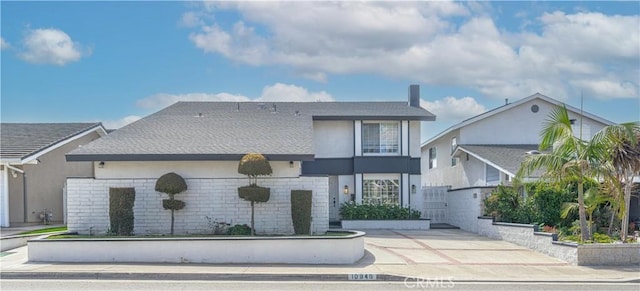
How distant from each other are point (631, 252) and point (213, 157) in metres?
11.8

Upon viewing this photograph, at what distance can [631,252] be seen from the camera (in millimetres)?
15000

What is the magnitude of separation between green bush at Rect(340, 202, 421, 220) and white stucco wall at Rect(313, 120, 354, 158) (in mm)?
2482

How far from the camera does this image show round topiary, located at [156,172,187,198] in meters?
17.3

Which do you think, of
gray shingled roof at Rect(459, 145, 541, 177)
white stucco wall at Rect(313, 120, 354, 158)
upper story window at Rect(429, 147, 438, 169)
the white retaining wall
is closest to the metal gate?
gray shingled roof at Rect(459, 145, 541, 177)

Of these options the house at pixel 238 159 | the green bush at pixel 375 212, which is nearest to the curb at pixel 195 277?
the house at pixel 238 159

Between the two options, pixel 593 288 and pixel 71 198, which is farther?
pixel 71 198

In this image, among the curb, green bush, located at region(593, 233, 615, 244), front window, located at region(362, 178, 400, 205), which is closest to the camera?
the curb

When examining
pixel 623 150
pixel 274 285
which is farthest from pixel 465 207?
pixel 274 285

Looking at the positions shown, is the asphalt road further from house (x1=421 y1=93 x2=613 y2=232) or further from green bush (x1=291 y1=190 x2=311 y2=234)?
house (x1=421 y1=93 x2=613 y2=232)

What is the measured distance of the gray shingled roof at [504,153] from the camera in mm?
23234

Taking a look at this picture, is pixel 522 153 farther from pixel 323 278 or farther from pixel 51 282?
pixel 51 282

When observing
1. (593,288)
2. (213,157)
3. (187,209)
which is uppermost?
(213,157)

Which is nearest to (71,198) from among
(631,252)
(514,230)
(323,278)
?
(323,278)

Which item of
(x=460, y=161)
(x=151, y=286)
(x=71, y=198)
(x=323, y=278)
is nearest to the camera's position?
(x=151, y=286)
